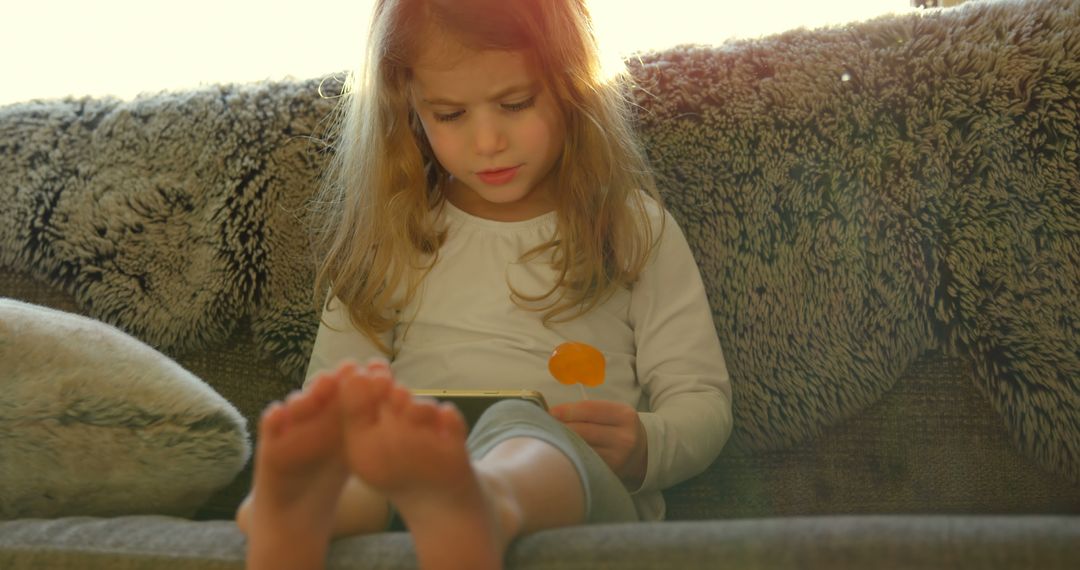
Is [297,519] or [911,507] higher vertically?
[297,519]

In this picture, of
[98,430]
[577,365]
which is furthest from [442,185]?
[98,430]

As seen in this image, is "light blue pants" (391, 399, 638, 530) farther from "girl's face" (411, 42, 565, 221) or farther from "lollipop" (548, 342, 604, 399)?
"girl's face" (411, 42, 565, 221)

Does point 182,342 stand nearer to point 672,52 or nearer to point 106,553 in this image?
point 106,553

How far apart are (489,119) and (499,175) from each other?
0.07m

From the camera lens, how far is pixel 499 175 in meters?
1.10

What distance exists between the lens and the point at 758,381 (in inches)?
46.1

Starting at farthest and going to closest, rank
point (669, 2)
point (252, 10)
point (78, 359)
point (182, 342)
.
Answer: point (252, 10)
point (669, 2)
point (182, 342)
point (78, 359)

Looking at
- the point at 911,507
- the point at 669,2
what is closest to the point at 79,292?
the point at 669,2

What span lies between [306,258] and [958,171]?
2.56 ft

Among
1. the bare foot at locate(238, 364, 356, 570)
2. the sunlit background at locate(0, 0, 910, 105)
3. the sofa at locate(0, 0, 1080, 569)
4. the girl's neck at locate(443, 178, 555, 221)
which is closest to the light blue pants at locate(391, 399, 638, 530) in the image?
the bare foot at locate(238, 364, 356, 570)

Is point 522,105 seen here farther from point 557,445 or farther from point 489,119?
point 557,445

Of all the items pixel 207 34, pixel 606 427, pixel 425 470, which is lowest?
pixel 606 427

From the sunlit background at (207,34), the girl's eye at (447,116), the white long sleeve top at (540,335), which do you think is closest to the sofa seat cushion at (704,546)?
the white long sleeve top at (540,335)

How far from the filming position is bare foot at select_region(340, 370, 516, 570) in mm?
607
